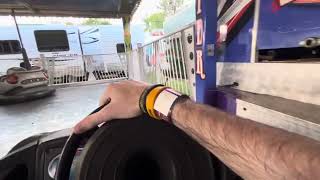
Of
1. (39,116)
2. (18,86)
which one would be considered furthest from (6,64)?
(39,116)

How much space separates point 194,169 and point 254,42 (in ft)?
1.71

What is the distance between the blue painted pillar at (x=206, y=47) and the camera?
4.07 feet

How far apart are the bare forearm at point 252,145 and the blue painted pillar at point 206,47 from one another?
22.2 inches

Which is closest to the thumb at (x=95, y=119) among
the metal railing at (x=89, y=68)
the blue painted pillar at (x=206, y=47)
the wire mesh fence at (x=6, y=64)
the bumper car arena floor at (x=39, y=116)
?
the blue painted pillar at (x=206, y=47)

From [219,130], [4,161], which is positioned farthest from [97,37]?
[219,130]

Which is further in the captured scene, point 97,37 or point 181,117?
point 97,37

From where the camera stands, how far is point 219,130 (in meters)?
0.60

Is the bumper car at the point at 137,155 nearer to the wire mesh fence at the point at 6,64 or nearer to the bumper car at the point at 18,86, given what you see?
the bumper car at the point at 18,86

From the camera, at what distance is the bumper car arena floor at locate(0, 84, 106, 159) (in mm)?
3742

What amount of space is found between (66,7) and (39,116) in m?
2.05

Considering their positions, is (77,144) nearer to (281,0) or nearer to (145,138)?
(145,138)

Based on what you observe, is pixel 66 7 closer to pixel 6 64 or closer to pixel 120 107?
pixel 120 107

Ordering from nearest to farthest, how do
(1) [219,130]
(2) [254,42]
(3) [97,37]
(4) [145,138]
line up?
(1) [219,130] → (4) [145,138] → (2) [254,42] → (3) [97,37]

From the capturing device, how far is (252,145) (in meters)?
0.51
